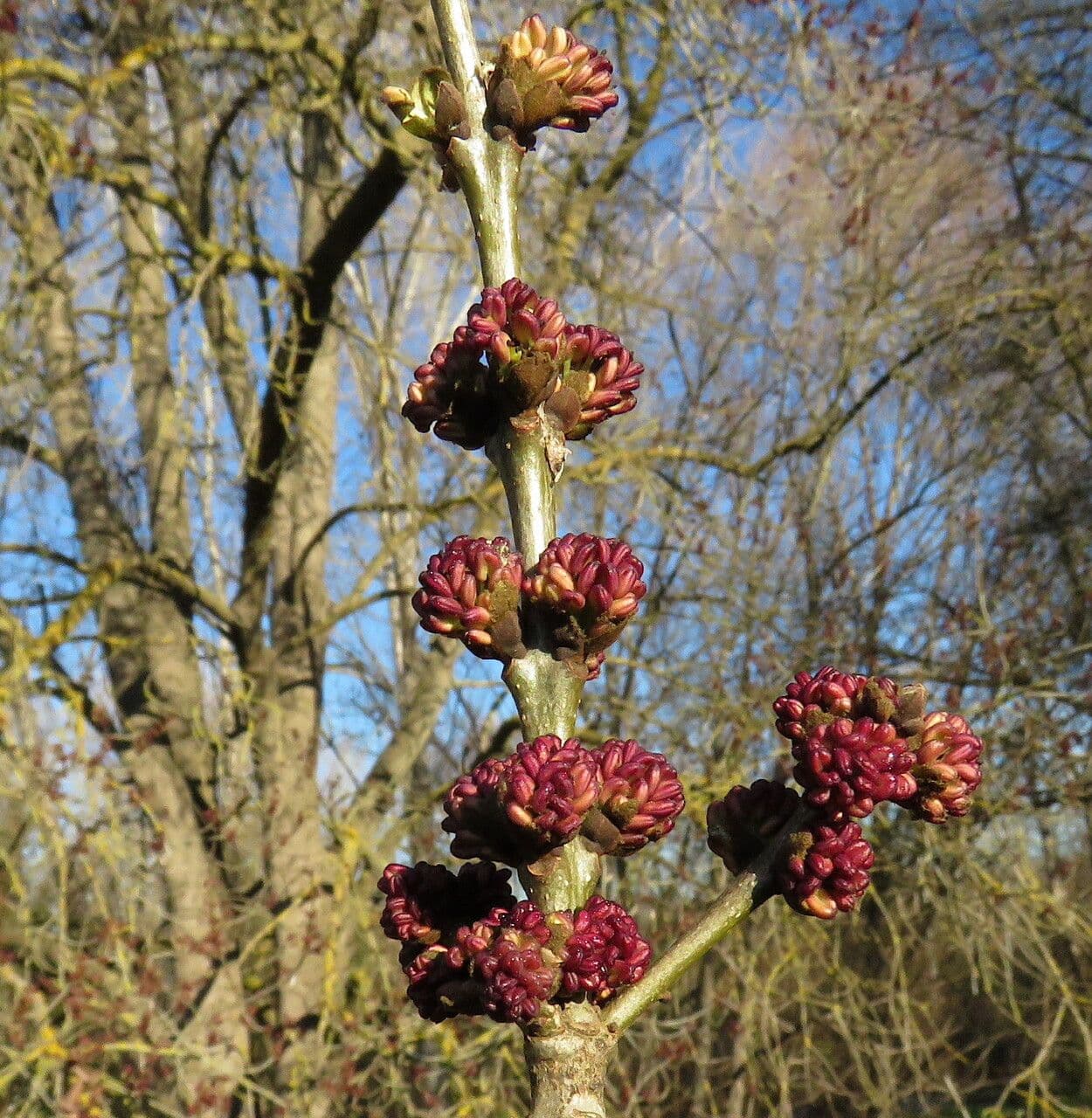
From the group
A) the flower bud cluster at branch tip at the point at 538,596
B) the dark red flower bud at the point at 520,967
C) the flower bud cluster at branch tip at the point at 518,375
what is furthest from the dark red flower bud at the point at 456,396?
the dark red flower bud at the point at 520,967

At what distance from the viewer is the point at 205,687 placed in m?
5.45

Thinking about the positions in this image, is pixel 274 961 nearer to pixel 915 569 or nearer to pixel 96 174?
pixel 96 174

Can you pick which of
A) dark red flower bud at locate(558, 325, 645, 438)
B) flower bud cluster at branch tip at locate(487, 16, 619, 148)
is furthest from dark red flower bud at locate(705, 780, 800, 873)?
flower bud cluster at branch tip at locate(487, 16, 619, 148)

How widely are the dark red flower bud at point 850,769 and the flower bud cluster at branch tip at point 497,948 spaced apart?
165 mm

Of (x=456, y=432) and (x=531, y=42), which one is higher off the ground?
(x=531, y=42)

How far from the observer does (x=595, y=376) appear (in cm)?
99

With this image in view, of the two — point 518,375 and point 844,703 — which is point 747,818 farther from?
point 518,375

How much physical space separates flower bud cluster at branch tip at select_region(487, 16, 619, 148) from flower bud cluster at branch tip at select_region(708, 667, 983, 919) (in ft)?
1.67

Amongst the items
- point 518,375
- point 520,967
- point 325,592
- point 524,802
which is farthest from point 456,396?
point 325,592

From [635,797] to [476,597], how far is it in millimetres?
A: 191

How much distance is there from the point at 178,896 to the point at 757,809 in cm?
403

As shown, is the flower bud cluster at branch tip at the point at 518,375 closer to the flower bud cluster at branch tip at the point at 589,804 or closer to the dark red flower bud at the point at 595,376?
the dark red flower bud at the point at 595,376

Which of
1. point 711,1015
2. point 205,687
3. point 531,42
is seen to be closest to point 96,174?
point 205,687

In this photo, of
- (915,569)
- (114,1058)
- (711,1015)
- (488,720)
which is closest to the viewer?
(114,1058)
